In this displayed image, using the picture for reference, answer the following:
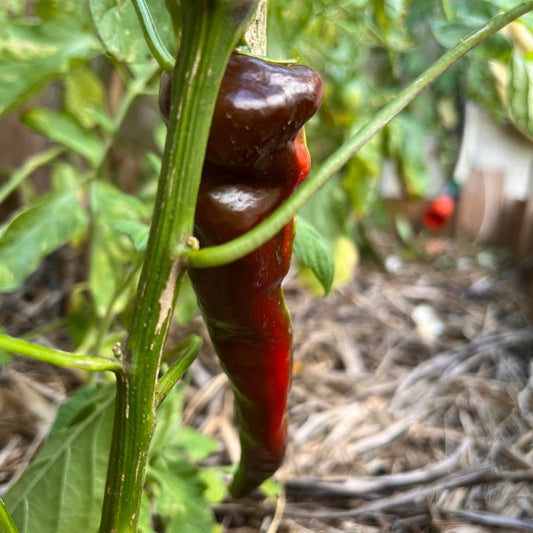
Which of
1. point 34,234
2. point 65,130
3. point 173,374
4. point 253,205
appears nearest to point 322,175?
point 253,205

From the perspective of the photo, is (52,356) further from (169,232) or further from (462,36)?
(462,36)

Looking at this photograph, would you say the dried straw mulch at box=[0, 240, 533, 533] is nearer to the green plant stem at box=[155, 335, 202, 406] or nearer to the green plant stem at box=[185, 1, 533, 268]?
the green plant stem at box=[155, 335, 202, 406]

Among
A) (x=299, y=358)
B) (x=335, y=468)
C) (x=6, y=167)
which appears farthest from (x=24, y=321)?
(x=335, y=468)

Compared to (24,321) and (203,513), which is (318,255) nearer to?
(203,513)

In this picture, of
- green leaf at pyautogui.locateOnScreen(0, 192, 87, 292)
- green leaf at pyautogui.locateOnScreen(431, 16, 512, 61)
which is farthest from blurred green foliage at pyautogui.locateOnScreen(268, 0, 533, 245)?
green leaf at pyautogui.locateOnScreen(0, 192, 87, 292)

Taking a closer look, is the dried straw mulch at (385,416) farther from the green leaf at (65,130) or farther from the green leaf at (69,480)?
the green leaf at (65,130)
